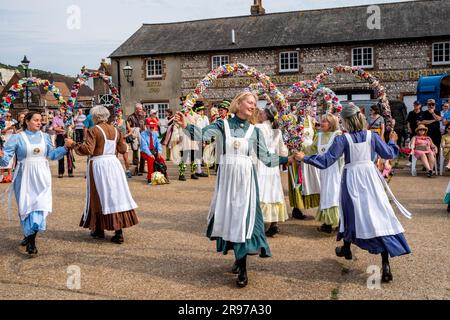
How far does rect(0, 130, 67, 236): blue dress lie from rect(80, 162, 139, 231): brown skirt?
0.62 m

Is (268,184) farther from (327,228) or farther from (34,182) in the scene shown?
(34,182)

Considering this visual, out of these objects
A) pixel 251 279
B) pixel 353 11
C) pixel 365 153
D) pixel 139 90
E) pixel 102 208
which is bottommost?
pixel 251 279

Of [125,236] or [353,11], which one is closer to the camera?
[125,236]

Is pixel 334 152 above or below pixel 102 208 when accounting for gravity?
above

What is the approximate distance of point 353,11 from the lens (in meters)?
28.2

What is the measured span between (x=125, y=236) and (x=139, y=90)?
25141 mm

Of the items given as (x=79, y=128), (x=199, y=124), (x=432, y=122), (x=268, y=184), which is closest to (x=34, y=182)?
(x=268, y=184)

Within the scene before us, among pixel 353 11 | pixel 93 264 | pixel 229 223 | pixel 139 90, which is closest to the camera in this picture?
pixel 229 223

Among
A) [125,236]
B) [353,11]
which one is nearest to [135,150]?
[125,236]

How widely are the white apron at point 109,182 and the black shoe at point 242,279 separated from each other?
7.73ft

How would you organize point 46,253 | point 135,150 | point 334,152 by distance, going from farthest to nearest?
point 135,150 → point 46,253 → point 334,152

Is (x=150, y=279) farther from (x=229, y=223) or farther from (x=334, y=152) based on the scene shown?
(x=334, y=152)

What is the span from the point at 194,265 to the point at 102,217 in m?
1.76

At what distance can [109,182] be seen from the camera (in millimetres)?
6379
